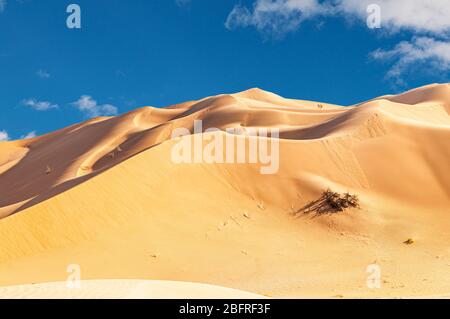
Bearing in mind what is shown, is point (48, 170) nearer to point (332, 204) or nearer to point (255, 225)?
point (255, 225)

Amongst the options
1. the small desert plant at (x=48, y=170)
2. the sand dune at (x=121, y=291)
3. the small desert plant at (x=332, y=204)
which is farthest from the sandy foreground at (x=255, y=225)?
the small desert plant at (x=48, y=170)

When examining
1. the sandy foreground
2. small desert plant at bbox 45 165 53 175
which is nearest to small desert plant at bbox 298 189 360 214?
the sandy foreground

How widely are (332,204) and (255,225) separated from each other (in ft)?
7.25

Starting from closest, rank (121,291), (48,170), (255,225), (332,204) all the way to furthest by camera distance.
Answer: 1. (121,291)
2. (255,225)
3. (332,204)
4. (48,170)

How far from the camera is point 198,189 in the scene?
13.2 metres

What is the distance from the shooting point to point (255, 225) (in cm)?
1180

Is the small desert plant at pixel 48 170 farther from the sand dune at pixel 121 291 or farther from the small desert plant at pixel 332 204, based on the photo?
the sand dune at pixel 121 291

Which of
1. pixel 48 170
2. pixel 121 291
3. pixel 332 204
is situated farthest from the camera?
pixel 48 170

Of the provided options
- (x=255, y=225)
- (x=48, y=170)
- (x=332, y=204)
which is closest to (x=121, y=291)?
(x=255, y=225)

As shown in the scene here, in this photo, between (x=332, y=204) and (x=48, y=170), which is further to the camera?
(x=48, y=170)

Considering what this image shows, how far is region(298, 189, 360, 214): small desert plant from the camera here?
12312 millimetres

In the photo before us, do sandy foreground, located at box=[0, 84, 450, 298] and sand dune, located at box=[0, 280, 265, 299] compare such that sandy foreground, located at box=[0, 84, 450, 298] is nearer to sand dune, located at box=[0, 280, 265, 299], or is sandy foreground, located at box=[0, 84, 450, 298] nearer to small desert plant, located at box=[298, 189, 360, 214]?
sand dune, located at box=[0, 280, 265, 299]

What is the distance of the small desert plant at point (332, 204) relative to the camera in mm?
12312
